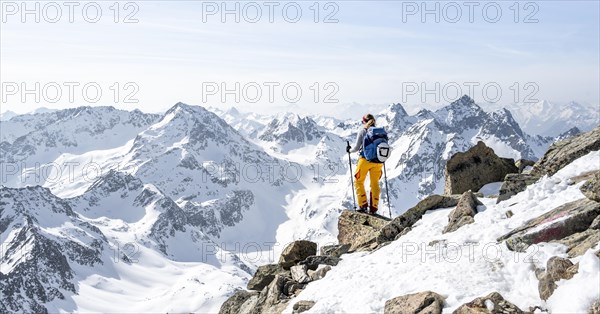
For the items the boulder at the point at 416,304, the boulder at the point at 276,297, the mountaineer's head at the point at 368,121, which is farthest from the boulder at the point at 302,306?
Result: the mountaineer's head at the point at 368,121

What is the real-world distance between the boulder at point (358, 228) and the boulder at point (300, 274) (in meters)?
2.45

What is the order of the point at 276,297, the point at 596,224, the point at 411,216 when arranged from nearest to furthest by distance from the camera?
the point at 596,224 < the point at 276,297 < the point at 411,216

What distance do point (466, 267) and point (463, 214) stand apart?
396 centimetres

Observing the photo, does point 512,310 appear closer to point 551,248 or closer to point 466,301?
point 466,301

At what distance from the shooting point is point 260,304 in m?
18.0

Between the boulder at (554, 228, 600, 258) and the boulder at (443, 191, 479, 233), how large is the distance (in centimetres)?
385

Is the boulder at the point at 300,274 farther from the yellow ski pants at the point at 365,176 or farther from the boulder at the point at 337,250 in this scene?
the yellow ski pants at the point at 365,176

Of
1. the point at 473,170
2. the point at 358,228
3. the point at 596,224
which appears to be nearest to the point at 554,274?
the point at 596,224

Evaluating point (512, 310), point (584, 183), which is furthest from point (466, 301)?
point (584, 183)

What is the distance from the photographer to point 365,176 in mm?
21219

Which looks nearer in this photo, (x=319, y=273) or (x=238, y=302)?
(x=319, y=273)

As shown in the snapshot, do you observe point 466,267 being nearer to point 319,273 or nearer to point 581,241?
point 581,241

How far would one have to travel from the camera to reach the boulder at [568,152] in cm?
1816

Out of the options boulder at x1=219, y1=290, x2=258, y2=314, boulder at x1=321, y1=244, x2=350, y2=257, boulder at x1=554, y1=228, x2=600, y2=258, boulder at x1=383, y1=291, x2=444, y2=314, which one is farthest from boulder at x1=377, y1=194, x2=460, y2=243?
boulder at x1=554, y1=228, x2=600, y2=258
